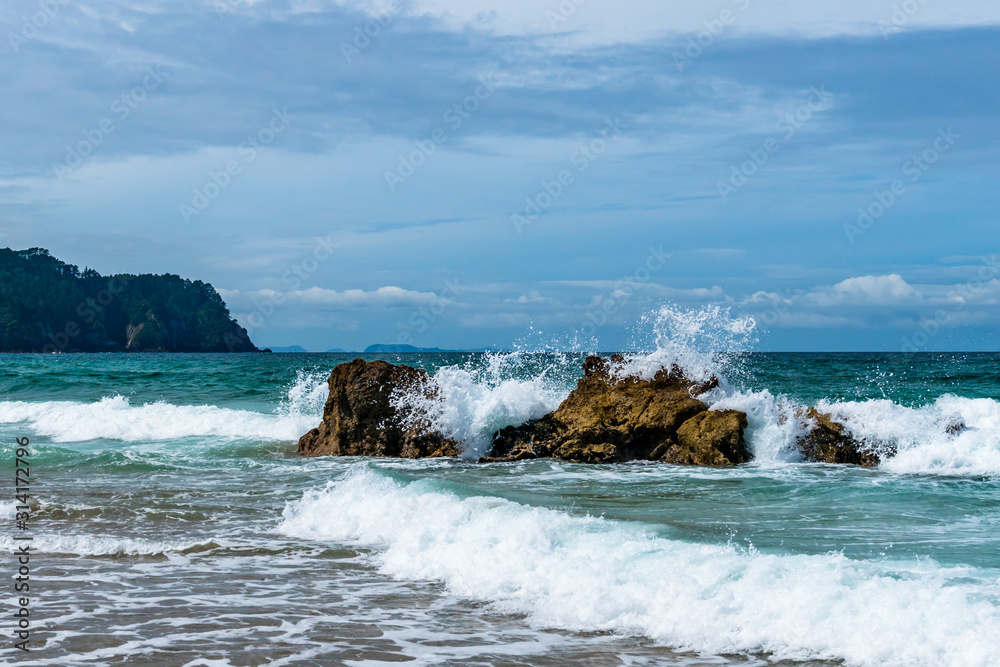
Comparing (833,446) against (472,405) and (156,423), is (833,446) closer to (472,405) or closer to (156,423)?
(472,405)

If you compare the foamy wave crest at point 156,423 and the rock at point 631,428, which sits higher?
the rock at point 631,428

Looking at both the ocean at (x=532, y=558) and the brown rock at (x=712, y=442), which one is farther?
the brown rock at (x=712, y=442)

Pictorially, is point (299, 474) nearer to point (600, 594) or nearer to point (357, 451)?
point (357, 451)

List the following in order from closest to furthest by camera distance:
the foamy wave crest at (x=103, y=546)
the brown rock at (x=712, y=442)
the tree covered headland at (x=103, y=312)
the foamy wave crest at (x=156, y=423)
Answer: the foamy wave crest at (x=103, y=546) < the brown rock at (x=712, y=442) < the foamy wave crest at (x=156, y=423) < the tree covered headland at (x=103, y=312)

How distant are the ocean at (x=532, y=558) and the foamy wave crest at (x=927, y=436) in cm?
5

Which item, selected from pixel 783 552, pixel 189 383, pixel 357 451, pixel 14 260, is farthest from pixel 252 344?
pixel 783 552

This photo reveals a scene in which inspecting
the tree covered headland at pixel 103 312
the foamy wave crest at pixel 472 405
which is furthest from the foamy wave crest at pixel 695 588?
the tree covered headland at pixel 103 312

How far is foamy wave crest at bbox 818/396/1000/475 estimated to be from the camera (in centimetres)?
1265

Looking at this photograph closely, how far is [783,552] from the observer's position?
7082 mm

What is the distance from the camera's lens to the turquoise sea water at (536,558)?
536cm

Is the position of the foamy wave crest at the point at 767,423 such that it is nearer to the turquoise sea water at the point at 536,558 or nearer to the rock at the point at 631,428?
the turquoise sea water at the point at 536,558

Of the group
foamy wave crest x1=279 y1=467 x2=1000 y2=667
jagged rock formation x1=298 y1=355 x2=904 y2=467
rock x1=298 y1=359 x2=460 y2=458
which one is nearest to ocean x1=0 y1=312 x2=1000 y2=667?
foamy wave crest x1=279 y1=467 x2=1000 y2=667

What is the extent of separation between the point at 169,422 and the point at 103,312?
378 feet

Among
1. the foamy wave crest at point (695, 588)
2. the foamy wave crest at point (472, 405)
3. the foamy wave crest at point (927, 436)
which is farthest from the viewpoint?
the foamy wave crest at point (472, 405)
